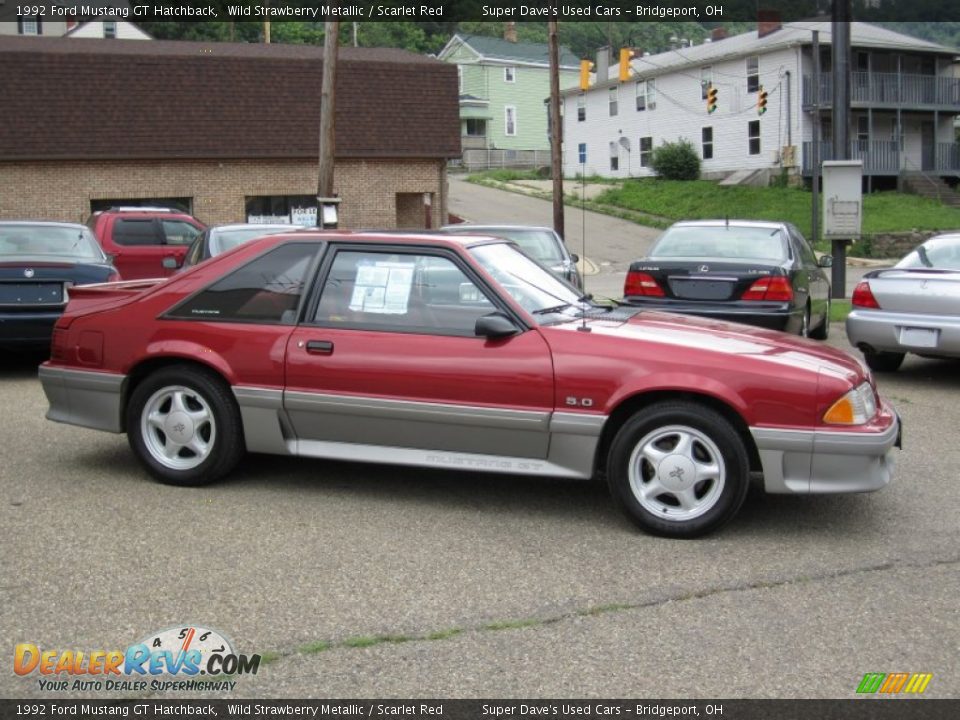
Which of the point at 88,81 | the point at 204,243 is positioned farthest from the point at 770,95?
the point at 204,243

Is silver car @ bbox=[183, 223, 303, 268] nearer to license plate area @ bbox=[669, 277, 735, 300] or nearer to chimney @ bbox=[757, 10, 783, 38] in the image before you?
license plate area @ bbox=[669, 277, 735, 300]

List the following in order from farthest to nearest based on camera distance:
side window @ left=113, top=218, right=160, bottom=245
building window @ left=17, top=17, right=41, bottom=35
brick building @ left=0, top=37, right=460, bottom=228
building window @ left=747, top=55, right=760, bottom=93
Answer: building window @ left=17, top=17, right=41, bottom=35 < building window @ left=747, top=55, right=760, bottom=93 < brick building @ left=0, top=37, right=460, bottom=228 < side window @ left=113, top=218, right=160, bottom=245

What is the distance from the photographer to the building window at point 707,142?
4978 cm

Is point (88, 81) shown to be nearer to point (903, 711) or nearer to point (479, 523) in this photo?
point (479, 523)

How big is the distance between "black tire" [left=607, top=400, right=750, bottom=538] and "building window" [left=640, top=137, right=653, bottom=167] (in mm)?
48800

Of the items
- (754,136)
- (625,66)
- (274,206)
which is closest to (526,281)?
(274,206)

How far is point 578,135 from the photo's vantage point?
58.8m

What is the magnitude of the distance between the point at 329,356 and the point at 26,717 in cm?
283

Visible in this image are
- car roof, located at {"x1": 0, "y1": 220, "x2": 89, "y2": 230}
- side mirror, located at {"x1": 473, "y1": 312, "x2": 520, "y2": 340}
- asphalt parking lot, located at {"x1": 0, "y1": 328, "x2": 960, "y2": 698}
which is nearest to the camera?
asphalt parking lot, located at {"x1": 0, "y1": 328, "x2": 960, "y2": 698}

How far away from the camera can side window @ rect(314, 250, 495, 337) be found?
19.6 feet

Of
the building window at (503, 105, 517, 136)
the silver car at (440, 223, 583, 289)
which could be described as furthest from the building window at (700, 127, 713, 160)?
the silver car at (440, 223, 583, 289)

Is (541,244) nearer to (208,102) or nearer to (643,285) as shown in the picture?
(643,285)

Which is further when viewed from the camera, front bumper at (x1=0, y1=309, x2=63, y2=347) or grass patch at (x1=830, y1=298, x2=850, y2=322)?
grass patch at (x1=830, y1=298, x2=850, y2=322)

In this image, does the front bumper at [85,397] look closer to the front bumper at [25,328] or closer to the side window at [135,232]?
the front bumper at [25,328]
